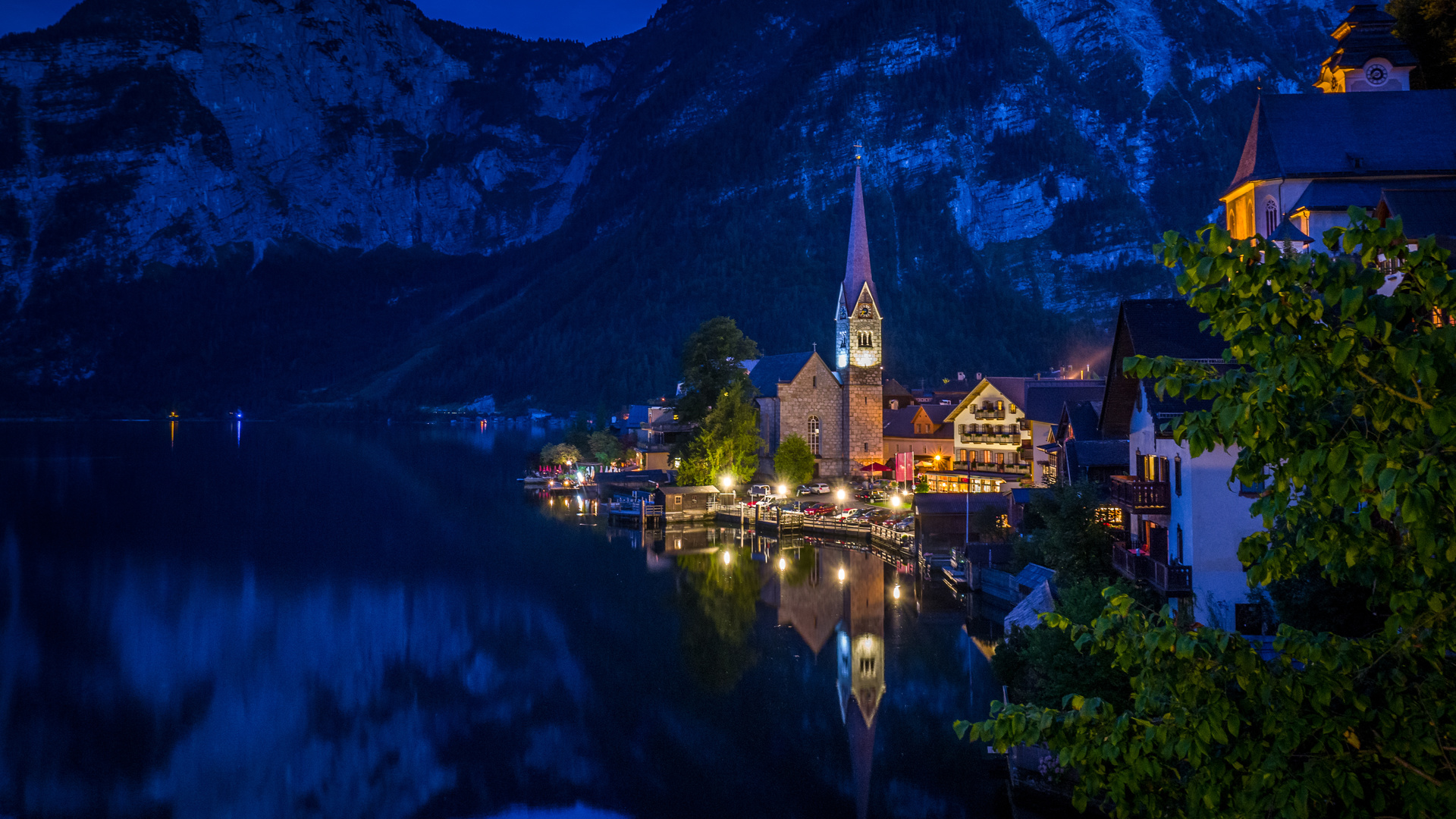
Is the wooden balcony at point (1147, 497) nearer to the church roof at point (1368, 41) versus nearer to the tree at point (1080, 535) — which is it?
the tree at point (1080, 535)

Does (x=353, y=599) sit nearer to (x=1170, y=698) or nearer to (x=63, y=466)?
(x=1170, y=698)

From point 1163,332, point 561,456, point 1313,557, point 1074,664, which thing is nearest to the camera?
point 1313,557

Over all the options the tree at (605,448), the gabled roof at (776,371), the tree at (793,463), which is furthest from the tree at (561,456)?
the tree at (793,463)

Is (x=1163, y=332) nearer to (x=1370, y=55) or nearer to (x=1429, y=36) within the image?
(x=1370, y=55)

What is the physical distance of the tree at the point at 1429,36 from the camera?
5088 cm

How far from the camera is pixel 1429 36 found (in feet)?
177

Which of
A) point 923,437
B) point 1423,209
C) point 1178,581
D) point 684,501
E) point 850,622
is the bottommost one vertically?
point 850,622

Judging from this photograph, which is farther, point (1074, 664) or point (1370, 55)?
point (1370, 55)

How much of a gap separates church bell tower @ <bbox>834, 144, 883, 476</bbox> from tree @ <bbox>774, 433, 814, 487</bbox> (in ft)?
17.7

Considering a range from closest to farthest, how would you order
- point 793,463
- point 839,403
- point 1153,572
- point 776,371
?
point 1153,572 → point 793,463 → point 839,403 → point 776,371

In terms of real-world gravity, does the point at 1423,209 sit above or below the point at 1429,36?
below

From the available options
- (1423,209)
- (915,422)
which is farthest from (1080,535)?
(915,422)

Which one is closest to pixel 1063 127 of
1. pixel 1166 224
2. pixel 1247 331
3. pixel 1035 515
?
pixel 1166 224

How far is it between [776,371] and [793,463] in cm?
1260
